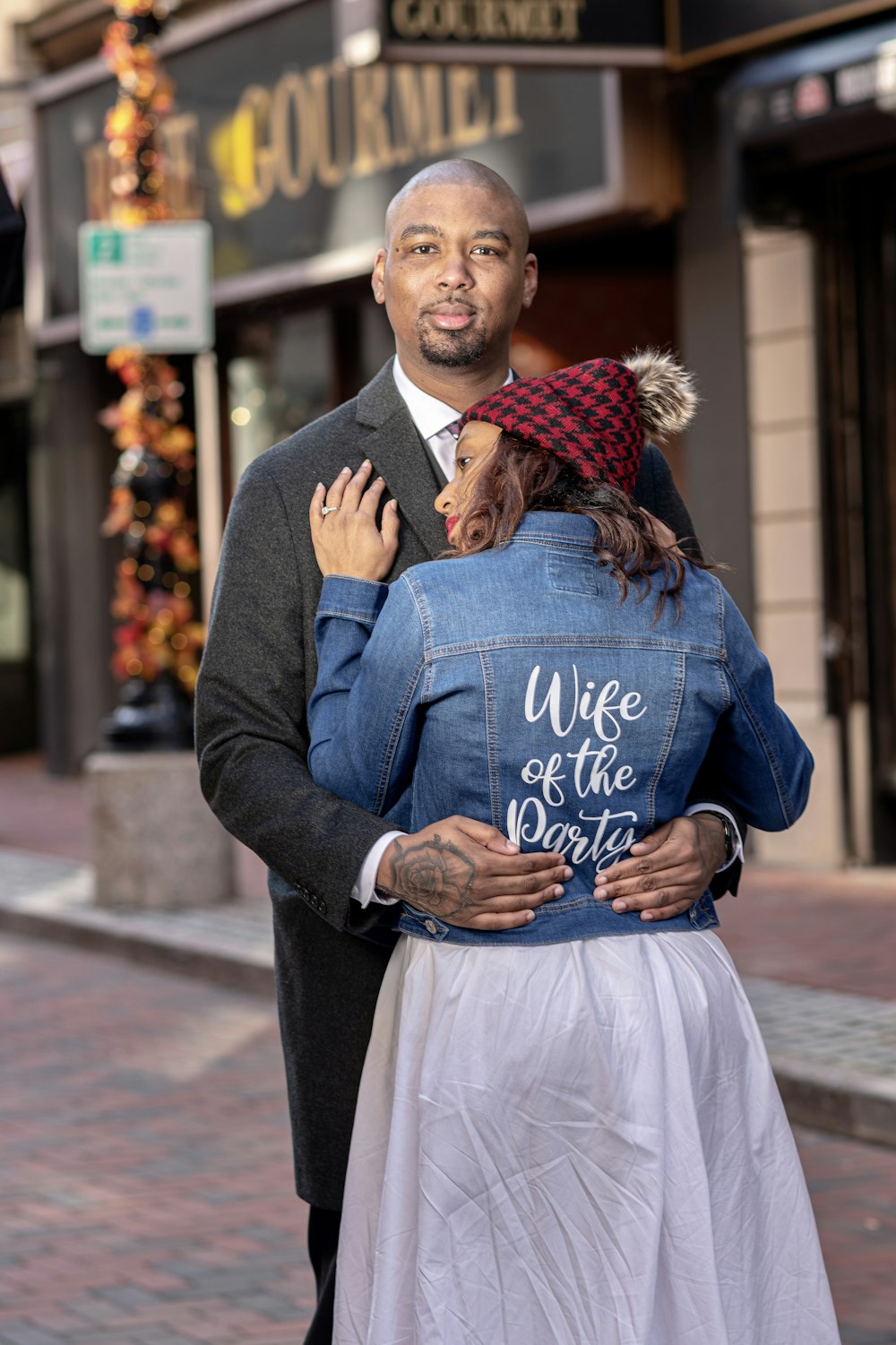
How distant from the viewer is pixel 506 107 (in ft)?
39.1

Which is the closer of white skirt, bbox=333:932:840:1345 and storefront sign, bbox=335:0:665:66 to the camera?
white skirt, bbox=333:932:840:1345

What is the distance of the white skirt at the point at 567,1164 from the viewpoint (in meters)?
2.51

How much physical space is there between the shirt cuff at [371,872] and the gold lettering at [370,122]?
10.9m

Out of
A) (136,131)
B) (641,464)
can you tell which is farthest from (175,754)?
(641,464)

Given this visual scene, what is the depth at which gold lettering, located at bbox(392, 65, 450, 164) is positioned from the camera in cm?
1252

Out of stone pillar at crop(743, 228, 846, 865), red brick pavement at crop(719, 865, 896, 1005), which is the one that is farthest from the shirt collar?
stone pillar at crop(743, 228, 846, 865)

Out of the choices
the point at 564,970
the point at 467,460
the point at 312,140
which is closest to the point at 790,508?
the point at 312,140

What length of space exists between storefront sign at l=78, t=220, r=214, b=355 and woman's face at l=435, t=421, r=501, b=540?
7.41 meters

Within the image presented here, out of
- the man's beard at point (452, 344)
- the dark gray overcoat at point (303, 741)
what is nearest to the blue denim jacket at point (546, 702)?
the dark gray overcoat at point (303, 741)

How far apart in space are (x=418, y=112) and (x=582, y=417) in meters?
10.6

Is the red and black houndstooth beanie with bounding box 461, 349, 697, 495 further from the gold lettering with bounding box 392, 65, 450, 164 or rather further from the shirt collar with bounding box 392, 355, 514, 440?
the gold lettering with bounding box 392, 65, 450, 164

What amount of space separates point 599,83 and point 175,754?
14.6ft

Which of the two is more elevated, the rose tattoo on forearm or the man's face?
the man's face

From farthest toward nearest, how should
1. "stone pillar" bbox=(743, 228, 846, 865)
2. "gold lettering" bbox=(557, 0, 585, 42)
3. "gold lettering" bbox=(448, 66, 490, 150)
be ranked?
"gold lettering" bbox=(448, 66, 490, 150) → "stone pillar" bbox=(743, 228, 846, 865) → "gold lettering" bbox=(557, 0, 585, 42)
